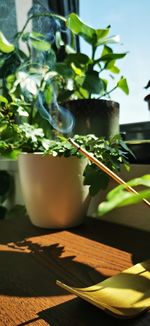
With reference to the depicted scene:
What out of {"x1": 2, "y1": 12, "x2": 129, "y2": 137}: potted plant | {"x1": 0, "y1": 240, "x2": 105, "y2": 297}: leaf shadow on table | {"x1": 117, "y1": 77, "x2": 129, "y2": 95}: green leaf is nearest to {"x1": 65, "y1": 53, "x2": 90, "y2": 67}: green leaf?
{"x1": 2, "y1": 12, "x2": 129, "y2": 137}: potted plant

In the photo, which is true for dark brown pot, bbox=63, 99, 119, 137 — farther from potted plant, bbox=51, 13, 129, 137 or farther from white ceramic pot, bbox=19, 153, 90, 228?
white ceramic pot, bbox=19, 153, 90, 228

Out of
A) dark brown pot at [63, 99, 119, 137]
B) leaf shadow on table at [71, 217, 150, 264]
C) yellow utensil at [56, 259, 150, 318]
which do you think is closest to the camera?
yellow utensil at [56, 259, 150, 318]

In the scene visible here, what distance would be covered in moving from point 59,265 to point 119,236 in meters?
0.21

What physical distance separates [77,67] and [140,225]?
485 mm

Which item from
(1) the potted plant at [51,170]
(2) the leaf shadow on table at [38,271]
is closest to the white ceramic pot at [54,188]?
(1) the potted plant at [51,170]

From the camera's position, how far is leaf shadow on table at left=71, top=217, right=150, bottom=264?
554 millimetres

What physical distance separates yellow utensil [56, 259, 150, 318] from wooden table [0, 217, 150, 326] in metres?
0.01

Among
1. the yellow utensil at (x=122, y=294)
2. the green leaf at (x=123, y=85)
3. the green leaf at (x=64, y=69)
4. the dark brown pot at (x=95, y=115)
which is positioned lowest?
the yellow utensil at (x=122, y=294)

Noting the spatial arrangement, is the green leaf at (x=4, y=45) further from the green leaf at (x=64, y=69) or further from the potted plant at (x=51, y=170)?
the potted plant at (x=51, y=170)

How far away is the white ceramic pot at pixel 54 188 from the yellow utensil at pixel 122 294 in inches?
12.9

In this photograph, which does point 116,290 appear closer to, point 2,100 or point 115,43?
point 2,100

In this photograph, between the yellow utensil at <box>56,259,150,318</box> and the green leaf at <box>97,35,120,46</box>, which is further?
the green leaf at <box>97,35,120,46</box>

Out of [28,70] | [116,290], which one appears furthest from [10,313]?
[28,70]

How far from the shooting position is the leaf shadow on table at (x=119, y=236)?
554 mm
